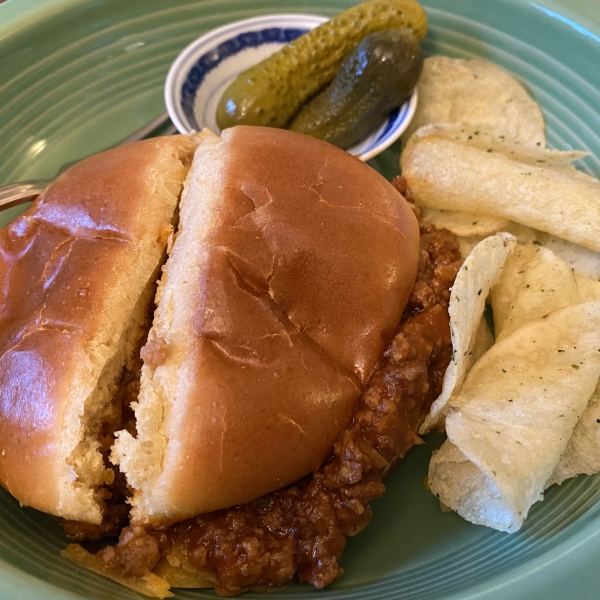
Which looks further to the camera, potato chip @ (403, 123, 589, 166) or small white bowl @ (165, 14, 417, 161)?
small white bowl @ (165, 14, 417, 161)

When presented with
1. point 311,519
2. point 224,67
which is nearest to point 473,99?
point 224,67

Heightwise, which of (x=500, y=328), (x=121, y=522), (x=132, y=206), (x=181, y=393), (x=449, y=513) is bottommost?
(x=449, y=513)

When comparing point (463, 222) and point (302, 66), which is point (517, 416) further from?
point (302, 66)

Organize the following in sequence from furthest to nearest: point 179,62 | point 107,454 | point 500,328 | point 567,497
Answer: point 179,62 → point 500,328 → point 567,497 → point 107,454

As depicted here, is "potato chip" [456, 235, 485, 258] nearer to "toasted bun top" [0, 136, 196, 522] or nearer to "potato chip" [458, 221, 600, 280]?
"potato chip" [458, 221, 600, 280]

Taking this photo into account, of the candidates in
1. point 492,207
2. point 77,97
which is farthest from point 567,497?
point 77,97

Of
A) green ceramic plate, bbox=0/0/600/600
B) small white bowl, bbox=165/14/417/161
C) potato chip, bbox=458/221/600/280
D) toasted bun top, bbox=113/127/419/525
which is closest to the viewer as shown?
toasted bun top, bbox=113/127/419/525

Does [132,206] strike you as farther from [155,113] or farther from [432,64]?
[432,64]

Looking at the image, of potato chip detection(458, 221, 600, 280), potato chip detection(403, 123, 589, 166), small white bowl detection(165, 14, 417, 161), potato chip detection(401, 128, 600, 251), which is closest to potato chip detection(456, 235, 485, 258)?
potato chip detection(458, 221, 600, 280)
